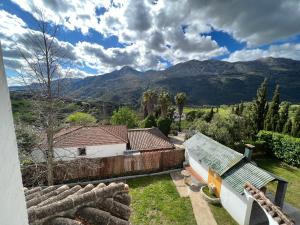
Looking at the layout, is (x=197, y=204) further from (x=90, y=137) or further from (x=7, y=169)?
(x=7, y=169)

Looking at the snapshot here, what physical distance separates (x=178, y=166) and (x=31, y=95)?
1435 cm

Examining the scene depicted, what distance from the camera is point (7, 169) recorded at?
5.37ft

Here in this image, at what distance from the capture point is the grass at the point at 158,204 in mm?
12256

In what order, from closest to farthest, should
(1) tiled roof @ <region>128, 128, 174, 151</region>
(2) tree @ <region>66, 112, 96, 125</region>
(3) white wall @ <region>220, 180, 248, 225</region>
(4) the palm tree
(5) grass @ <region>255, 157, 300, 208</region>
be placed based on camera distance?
(3) white wall @ <region>220, 180, 248, 225</region>
(2) tree @ <region>66, 112, 96, 125</region>
(5) grass @ <region>255, 157, 300, 208</region>
(1) tiled roof @ <region>128, 128, 174, 151</region>
(4) the palm tree

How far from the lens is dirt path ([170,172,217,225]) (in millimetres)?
12341

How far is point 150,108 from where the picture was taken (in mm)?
46781

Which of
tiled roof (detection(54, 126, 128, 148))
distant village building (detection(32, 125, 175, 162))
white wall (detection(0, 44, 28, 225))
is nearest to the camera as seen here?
white wall (detection(0, 44, 28, 225))

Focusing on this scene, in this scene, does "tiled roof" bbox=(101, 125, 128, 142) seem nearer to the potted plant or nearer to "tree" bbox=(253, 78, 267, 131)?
the potted plant

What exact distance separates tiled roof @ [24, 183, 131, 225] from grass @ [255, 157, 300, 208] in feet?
49.3

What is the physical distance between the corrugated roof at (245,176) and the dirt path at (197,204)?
234 centimetres

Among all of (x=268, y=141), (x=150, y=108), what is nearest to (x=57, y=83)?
(x=268, y=141)

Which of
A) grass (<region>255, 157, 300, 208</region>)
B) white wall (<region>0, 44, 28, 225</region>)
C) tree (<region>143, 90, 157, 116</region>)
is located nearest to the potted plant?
grass (<region>255, 157, 300, 208</region>)

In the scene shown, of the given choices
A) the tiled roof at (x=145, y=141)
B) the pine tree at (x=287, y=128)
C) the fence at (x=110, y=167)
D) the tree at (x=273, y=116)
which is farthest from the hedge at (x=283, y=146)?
the fence at (x=110, y=167)

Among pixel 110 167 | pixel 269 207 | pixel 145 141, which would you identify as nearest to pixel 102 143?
pixel 110 167
